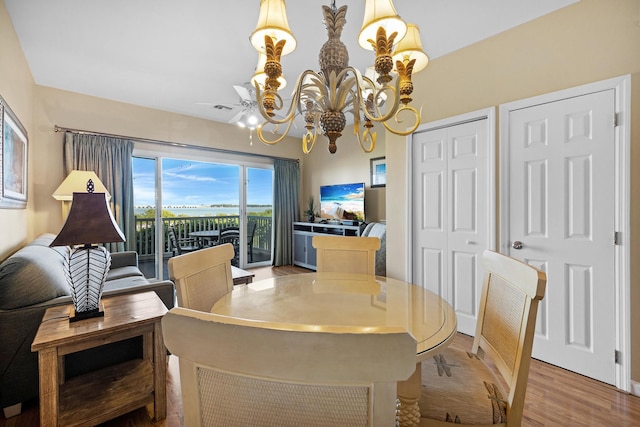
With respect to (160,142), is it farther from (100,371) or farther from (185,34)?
(100,371)

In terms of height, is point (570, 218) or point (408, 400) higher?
point (570, 218)

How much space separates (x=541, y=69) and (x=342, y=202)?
3246mm

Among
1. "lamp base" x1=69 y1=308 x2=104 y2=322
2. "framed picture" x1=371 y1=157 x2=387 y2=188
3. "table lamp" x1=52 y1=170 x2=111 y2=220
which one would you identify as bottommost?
"lamp base" x1=69 y1=308 x2=104 y2=322

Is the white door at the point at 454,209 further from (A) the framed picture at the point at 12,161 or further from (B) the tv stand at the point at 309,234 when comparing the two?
(A) the framed picture at the point at 12,161

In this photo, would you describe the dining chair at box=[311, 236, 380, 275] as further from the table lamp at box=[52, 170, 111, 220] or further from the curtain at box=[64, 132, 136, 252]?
the curtain at box=[64, 132, 136, 252]

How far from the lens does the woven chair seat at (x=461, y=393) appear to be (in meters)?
1.00

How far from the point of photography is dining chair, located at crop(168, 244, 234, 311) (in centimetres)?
137

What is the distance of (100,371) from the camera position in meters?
1.66

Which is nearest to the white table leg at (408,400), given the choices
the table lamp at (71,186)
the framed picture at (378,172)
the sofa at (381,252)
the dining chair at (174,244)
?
the sofa at (381,252)

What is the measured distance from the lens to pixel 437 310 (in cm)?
130

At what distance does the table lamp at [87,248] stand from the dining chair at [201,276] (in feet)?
1.49

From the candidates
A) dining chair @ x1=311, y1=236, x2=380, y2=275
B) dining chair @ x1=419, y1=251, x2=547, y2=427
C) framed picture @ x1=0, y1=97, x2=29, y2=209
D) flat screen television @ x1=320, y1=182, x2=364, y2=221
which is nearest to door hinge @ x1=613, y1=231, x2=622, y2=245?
dining chair @ x1=419, y1=251, x2=547, y2=427

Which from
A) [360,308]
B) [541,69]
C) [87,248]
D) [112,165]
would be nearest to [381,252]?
[541,69]

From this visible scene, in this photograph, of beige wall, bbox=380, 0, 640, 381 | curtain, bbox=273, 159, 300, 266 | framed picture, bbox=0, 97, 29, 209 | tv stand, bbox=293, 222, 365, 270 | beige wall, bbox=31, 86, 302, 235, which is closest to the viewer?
beige wall, bbox=380, 0, 640, 381
